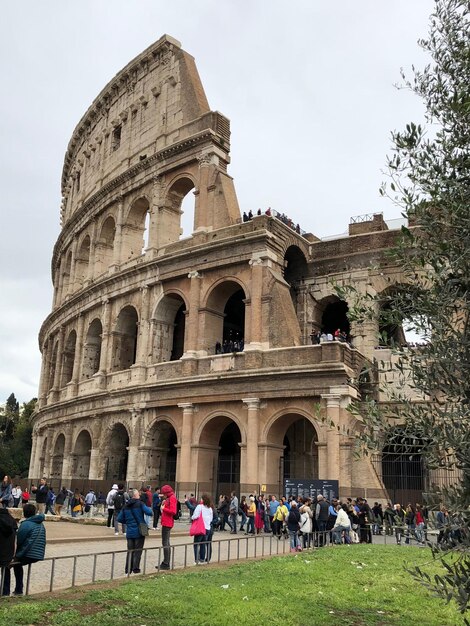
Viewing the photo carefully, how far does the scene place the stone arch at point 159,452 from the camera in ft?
76.1

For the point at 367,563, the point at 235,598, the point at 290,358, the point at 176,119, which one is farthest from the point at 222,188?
the point at 235,598

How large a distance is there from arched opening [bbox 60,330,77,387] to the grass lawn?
77.5ft

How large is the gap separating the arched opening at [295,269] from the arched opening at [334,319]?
1.68m

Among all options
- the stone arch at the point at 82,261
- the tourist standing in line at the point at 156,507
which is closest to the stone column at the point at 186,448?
the tourist standing in line at the point at 156,507

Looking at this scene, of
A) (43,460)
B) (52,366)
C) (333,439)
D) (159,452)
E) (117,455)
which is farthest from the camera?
(52,366)

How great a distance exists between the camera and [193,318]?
2305cm

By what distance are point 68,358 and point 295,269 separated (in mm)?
13892

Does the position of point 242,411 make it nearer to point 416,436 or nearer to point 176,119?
point 176,119

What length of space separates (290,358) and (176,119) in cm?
1286

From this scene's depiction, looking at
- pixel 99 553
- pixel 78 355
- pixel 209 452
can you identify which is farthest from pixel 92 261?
pixel 99 553

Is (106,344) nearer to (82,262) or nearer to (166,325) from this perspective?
(166,325)

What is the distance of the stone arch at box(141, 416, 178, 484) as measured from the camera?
76.1 ft

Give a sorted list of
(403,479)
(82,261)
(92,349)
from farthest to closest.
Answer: (82,261) → (92,349) → (403,479)

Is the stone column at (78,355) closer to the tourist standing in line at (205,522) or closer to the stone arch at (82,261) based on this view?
the stone arch at (82,261)
